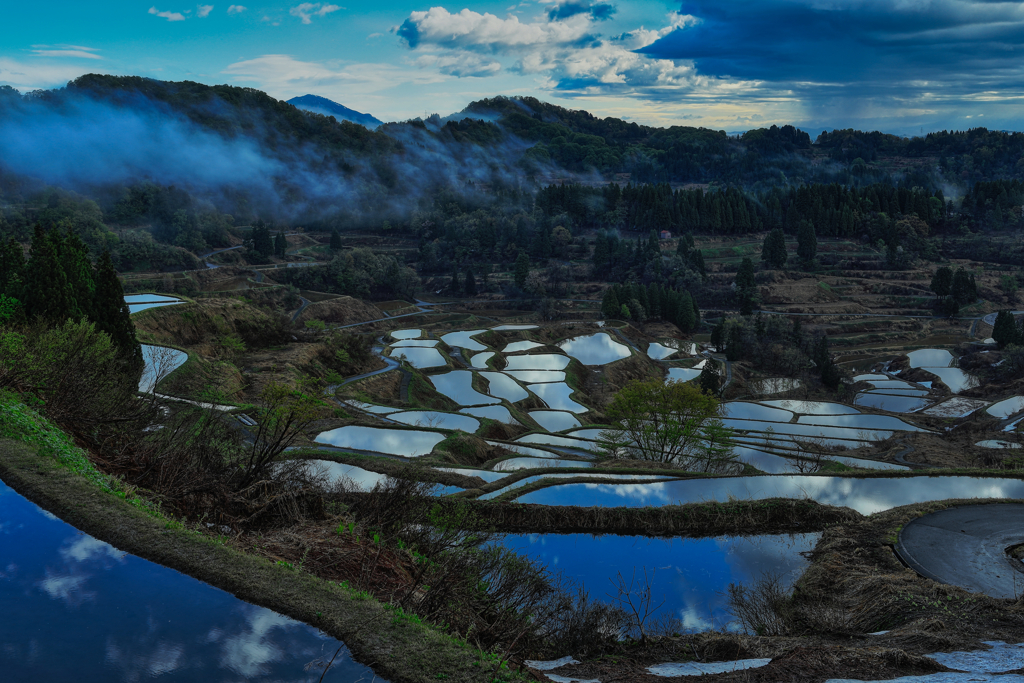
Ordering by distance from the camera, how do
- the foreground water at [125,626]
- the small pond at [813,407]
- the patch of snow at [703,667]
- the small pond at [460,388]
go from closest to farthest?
the foreground water at [125,626] < the patch of snow at [703,667] < the small pond at [460,388] < the small pond at [813,407]

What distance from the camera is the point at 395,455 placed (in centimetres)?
2338

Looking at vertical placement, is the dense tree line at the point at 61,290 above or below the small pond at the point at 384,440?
above

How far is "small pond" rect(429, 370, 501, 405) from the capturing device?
41.6 metres

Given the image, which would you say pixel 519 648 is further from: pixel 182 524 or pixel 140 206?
pixel 140 206

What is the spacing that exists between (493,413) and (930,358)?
5258 cm

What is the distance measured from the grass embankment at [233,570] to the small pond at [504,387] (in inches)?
1334

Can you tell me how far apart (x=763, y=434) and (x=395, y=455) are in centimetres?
2388

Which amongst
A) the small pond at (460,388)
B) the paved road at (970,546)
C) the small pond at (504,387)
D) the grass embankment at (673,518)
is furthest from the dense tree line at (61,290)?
the paved road at (970,546)

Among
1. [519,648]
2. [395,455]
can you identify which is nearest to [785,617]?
[519,648]

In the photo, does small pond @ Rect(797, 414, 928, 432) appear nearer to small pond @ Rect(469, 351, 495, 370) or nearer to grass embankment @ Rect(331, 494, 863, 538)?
small pond @ Rect(469, 351, 495, 370)

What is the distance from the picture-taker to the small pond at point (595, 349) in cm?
5684

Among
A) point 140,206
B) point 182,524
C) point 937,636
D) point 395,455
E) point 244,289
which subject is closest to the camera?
point 182,524

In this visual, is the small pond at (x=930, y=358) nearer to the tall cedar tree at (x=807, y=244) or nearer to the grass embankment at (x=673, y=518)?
the tall cedar tree at (x=807, y=244)

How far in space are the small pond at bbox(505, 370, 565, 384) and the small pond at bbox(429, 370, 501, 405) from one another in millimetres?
4164
